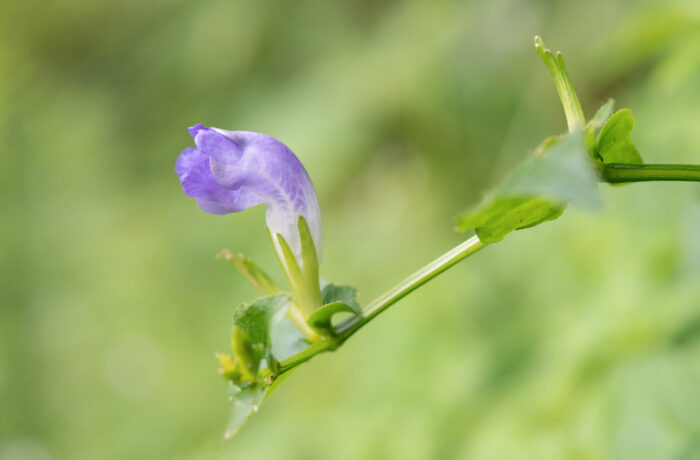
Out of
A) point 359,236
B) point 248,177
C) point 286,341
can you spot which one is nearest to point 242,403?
point 286,341

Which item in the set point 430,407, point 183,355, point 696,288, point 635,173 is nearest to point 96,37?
point 183,355

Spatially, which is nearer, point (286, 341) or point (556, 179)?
point (556, 179)

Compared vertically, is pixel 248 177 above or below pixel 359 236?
above

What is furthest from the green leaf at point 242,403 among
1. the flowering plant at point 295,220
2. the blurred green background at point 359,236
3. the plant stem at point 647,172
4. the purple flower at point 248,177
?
the blurred green background at point 359,236

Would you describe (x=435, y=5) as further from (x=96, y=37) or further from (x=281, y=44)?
(x=96, y=37)

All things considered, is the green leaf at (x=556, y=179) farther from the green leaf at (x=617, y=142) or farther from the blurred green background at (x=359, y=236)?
the blurred green background at (x=359, y=236)

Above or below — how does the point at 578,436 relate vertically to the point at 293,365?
below

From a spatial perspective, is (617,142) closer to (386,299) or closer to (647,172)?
(647,172)
